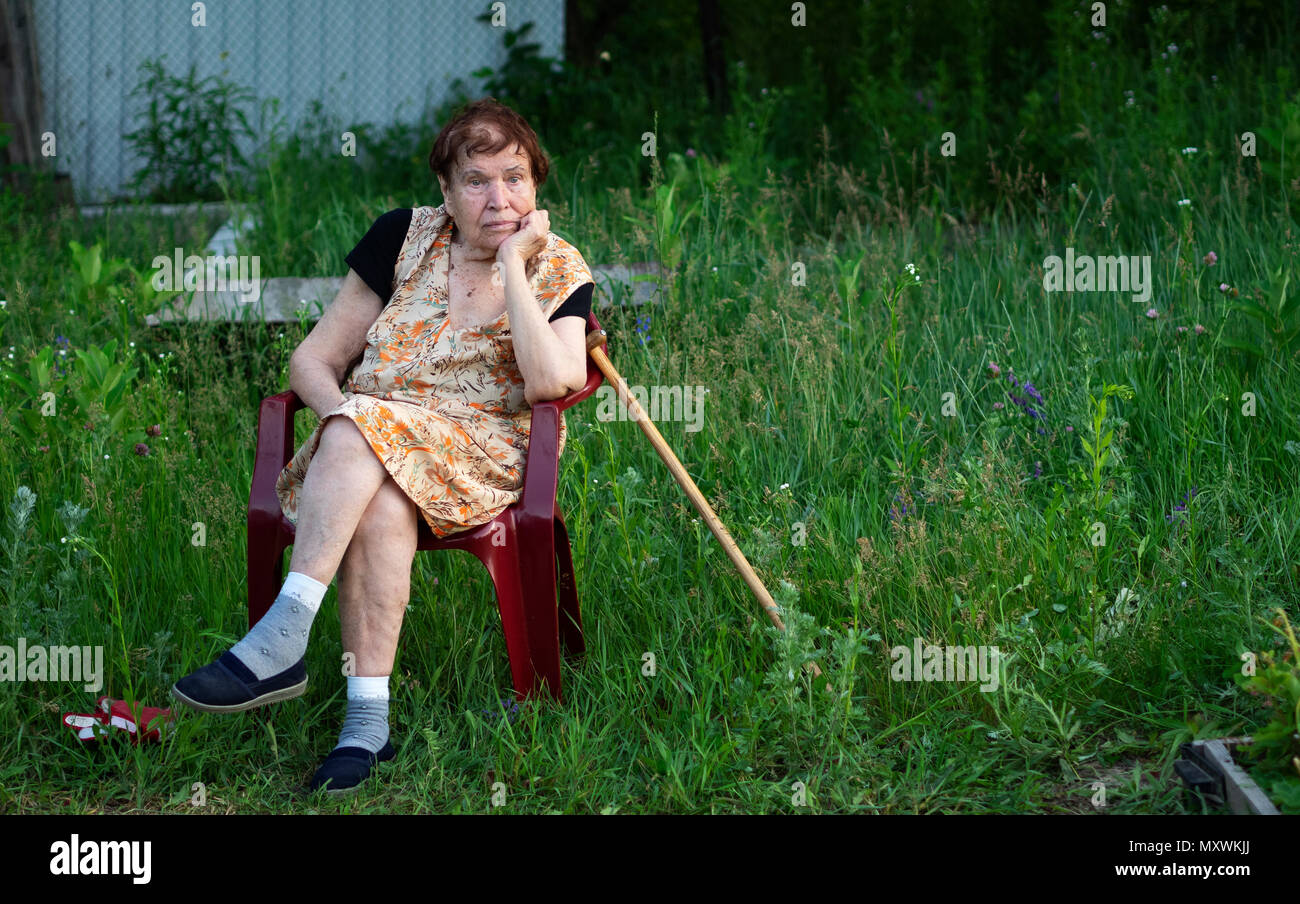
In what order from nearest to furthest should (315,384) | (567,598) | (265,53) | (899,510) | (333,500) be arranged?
1. (333,500)
2. (315,384)
3. (567,598)
4. (899,510)
5. (265,53)

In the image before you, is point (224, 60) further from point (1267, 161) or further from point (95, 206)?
point (1267, 161)

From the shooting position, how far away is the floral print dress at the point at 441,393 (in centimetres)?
279

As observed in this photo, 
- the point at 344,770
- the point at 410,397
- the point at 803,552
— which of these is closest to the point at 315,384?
the point at 410,397

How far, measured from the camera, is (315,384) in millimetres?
3066

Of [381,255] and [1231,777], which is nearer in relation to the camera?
[1231,777]

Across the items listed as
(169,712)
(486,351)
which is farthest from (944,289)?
(169,712)

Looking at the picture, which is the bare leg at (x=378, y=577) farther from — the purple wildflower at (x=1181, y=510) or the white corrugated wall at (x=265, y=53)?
the white corrugated wall at (x=265, y=53)

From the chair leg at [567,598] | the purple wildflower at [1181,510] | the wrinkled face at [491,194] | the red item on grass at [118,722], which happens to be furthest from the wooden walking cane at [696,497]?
the red item on grass at [118,722]

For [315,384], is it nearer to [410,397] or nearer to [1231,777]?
[410,397]

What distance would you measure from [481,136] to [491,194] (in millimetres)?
138

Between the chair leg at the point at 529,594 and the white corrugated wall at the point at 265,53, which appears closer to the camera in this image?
the chair leg at the point at 529,594

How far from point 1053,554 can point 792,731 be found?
0.86 metres

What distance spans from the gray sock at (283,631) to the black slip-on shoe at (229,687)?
0.6 inches

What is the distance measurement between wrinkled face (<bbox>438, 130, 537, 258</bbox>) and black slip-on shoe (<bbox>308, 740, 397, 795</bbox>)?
1.25 meters
